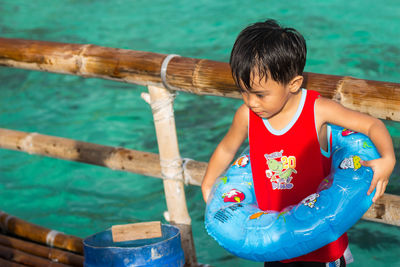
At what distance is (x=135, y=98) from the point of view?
6.79 m

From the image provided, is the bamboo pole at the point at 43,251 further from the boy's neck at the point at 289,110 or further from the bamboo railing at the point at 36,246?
the boy's neck at the point at 289,110

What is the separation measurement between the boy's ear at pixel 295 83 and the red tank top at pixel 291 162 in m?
0.08

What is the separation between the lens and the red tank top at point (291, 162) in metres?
1.98

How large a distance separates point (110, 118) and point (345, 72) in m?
2.72

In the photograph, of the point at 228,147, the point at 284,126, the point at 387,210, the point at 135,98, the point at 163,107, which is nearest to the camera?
the point at 284,126

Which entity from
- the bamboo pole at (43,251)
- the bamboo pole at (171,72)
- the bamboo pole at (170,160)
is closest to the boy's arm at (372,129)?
the bamboo pole at (171,72)

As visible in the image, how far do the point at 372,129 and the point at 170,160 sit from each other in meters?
1.13

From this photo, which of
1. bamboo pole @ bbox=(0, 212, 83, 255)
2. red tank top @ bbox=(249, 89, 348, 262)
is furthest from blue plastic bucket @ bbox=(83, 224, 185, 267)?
bamboo pole @ bbox=(0, 212, 83, 255)

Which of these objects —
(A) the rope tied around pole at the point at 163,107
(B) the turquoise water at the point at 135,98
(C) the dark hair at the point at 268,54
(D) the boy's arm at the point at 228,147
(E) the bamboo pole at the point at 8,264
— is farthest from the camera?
(B) the turquoise water at the point at 135,98

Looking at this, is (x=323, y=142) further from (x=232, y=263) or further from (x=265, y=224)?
(x=232, y=263)

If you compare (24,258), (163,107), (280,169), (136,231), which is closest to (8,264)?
(24,258)

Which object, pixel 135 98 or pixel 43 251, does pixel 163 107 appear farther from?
pixel 135 98

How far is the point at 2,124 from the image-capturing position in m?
6.50

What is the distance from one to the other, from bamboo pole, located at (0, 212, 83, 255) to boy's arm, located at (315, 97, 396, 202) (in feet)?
5.28
